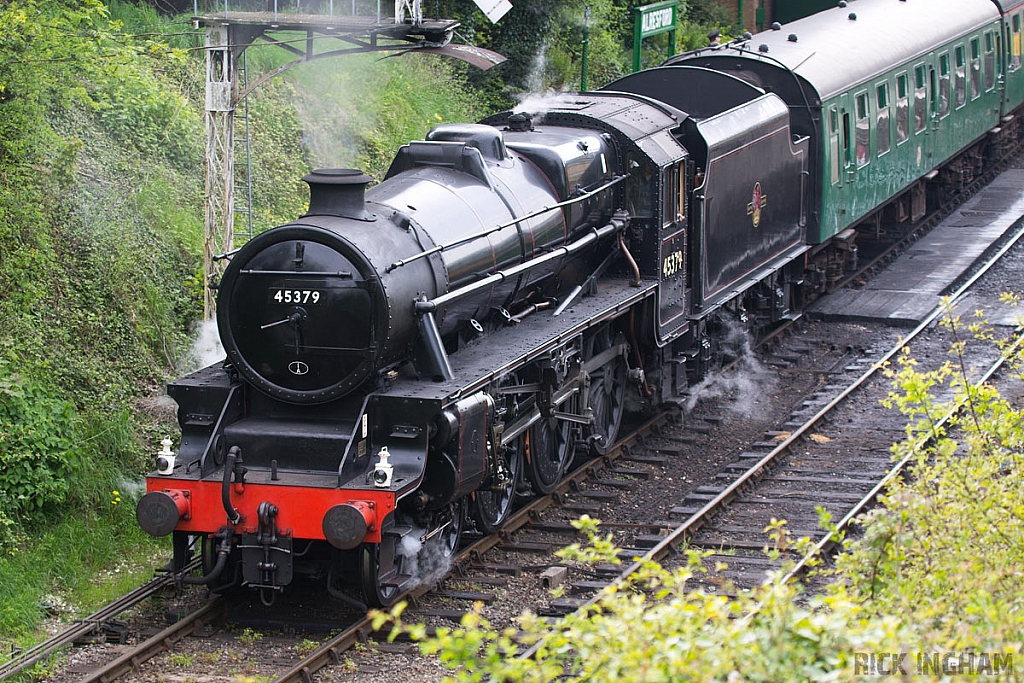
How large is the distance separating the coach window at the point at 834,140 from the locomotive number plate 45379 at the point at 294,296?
864cm

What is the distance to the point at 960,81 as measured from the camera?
19828mm

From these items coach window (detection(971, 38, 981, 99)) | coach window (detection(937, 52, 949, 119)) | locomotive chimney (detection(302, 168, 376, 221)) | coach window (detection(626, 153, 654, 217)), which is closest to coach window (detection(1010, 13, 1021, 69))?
coach window (detection(971, 38, 981, 99))

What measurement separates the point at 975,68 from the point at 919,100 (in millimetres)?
3531

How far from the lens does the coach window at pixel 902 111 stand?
1700 cm

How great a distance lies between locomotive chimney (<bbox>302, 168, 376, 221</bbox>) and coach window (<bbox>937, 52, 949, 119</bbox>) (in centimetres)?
1307

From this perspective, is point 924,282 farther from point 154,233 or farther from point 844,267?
point 154,233

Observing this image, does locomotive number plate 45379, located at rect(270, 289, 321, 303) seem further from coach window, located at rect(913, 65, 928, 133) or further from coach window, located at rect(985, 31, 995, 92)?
coach window, located at rect(985, 31, 995, 92)

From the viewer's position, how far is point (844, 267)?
57.2 ft

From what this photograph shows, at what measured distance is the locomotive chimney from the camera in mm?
8047

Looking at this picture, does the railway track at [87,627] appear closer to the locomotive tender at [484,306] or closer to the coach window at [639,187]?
the locomotive tender at [484,306]

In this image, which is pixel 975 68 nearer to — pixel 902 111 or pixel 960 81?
pixel 960 81

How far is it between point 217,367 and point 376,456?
1.54 m

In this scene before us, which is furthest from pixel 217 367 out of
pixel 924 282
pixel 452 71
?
pixel 452 71

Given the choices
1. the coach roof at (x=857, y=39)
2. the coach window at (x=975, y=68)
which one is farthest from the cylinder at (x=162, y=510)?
the coach window at (x=975, y=68)
